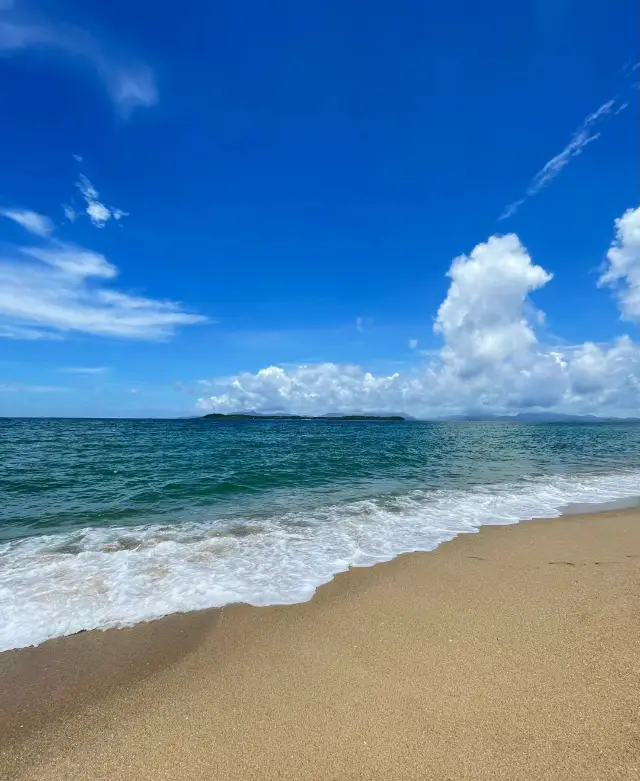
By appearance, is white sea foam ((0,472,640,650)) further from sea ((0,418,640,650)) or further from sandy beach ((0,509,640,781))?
sandy beach ((0,509,640,781))

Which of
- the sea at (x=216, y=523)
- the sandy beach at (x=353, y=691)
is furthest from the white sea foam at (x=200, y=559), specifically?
the sandy beach at (x=353, y=691)

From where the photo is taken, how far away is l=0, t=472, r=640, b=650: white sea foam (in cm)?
655

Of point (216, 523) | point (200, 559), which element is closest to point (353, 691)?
point (200, 559)

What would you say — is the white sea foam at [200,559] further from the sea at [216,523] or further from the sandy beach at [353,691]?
the sandy beach at [353,691]

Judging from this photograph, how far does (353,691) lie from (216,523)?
8720 millimetres

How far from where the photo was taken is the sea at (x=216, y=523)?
23.0 feet

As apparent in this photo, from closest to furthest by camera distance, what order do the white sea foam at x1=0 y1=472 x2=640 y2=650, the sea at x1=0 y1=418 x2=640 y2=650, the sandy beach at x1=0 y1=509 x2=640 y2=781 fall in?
the sandy beach at x1=0 y1=509 x2=640 y2=781 < the white sea foam at x1=0 y1=472 x2=640 y2=650 < the sea at x1=0 y1=418 x2=640 y2=650

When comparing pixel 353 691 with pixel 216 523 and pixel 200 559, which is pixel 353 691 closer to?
pixel 200 559

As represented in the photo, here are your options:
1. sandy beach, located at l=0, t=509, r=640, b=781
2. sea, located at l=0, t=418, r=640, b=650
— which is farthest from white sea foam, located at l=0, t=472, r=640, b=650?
sandy beach, located at l=0, t=509, r=640, b=781

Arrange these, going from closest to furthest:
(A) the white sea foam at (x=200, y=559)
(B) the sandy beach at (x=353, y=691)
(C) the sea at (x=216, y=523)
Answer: (B) the sandy beach at (x=353, y=691)
(A) the white sea foam at (x=200, y=559)
(C) the sea at (x=216, y=523)

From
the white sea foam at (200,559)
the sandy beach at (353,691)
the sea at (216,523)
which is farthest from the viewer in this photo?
the sea at (216,523)

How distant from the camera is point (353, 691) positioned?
14.2 feet

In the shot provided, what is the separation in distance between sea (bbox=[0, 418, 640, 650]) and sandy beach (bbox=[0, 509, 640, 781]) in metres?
1.12

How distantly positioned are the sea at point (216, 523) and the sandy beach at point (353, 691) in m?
1.12
